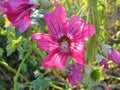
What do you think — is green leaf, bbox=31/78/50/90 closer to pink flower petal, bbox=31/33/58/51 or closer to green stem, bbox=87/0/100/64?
green stem, bbox=87/0/100/64

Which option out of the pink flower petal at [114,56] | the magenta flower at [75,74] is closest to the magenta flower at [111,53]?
the pink flower petal at [114,56]

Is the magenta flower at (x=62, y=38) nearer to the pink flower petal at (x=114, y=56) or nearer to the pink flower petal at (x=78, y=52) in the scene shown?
the pink flower petal at (x=78, y=52)

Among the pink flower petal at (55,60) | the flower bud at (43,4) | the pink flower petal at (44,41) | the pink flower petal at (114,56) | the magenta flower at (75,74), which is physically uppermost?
the flower bud at (43,4)

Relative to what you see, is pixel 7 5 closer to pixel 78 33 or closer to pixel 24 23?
pixel 24 23

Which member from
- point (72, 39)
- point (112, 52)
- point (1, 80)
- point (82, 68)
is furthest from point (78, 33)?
point (1, 80)

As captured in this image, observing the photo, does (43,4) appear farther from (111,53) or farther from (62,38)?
(111,53)

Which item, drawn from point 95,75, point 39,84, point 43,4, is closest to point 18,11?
point 43,4
